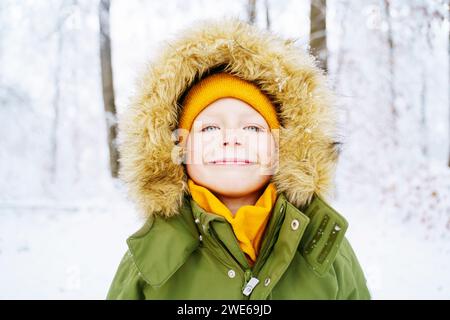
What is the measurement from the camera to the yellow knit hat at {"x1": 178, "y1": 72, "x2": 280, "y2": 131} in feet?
5.13

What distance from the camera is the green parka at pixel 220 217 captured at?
1.39 metres

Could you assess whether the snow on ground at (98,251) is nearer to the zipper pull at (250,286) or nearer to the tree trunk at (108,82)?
the zipper pull at (250,286)

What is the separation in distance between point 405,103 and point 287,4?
4183mm

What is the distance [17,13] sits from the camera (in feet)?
21.6

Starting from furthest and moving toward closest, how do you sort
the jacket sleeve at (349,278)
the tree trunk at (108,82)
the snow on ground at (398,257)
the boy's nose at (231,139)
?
1. the tree trunk at (108,82)
2. the snow on ground at (398,257)
3. the jacket sleeve at (349,278)
4. the boy's nose at (231,139)

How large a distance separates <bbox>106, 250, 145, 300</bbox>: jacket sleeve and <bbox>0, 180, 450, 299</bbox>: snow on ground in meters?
0.55

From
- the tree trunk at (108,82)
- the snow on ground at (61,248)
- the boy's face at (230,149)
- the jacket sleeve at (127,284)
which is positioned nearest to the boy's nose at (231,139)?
the boy's face at (230,149)

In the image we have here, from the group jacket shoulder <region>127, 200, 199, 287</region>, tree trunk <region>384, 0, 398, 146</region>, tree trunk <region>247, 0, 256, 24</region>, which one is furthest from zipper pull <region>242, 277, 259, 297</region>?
tree trunk <region>247, 0, 256, 24</region>

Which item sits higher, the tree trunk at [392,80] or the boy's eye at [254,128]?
the tree trunk at [392,80]

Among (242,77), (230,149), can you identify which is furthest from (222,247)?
(242,77)

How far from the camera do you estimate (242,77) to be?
→ 1.64 metres

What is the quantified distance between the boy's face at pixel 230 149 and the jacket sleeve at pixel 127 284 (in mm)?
532

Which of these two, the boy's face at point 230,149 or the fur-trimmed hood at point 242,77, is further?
the fur-trimmed hood at point 242,77

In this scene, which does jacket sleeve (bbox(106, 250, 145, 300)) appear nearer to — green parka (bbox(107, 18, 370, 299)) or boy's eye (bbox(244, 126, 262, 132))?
green parka (bbox(107, 18, 370, 299))
